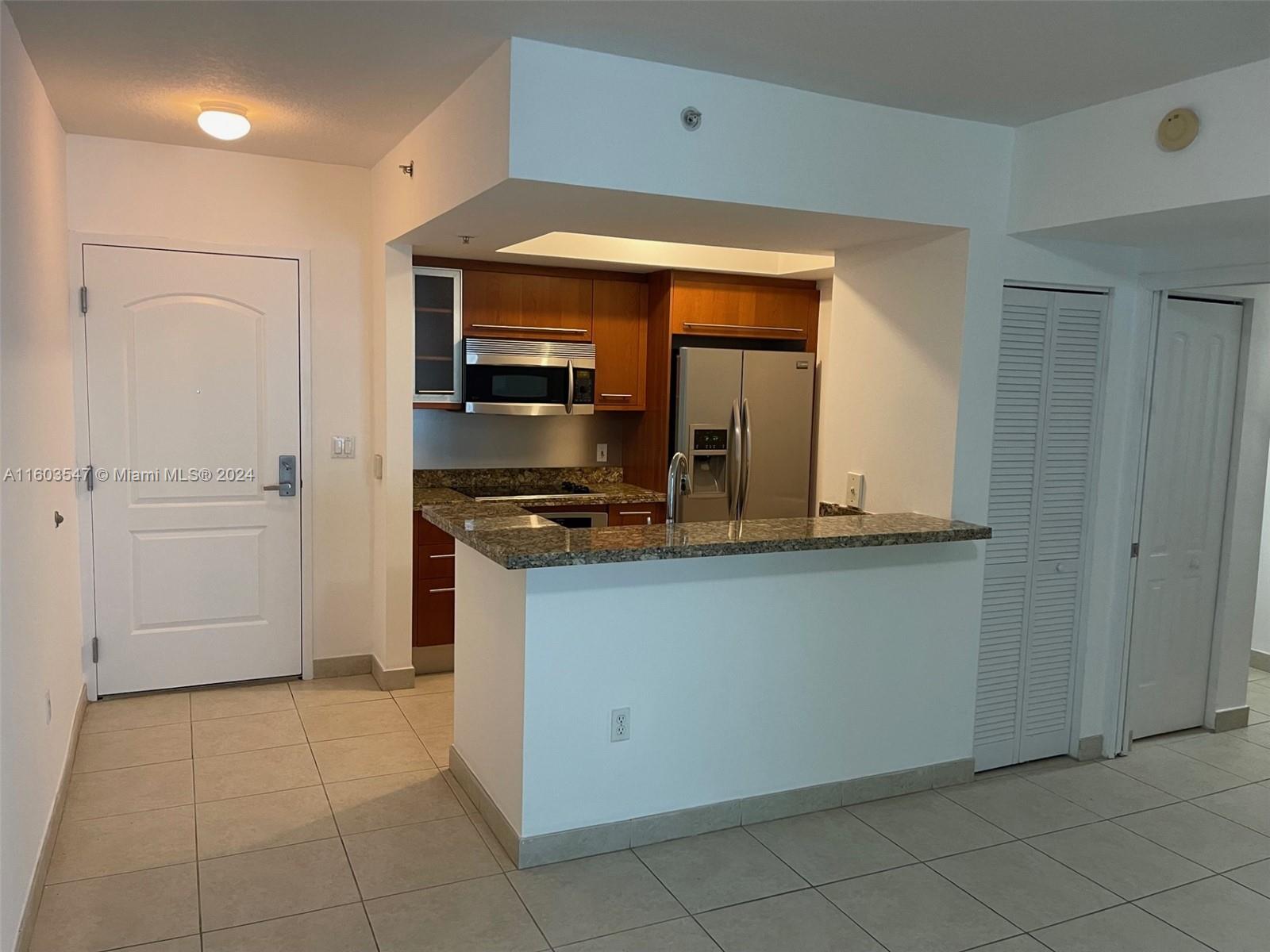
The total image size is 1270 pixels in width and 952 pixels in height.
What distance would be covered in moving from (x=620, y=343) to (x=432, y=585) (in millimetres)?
1738

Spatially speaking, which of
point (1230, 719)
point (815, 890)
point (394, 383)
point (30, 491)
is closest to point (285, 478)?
point (394, 383)

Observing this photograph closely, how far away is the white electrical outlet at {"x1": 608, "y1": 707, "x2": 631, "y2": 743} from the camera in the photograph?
2.92 meters

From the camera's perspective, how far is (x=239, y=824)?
10.1 feet

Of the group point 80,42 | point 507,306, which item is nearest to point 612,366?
point 507,306

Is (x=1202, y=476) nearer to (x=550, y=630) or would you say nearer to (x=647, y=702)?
(x=647, y=702)

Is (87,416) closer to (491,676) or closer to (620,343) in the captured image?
(491,676)

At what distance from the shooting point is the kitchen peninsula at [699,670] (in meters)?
2.82

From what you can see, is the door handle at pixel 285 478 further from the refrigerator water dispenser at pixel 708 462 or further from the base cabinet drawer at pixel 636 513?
the refrigerator water dispenser at pixel 708 462

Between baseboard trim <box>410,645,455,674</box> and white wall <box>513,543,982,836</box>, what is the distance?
1.28m

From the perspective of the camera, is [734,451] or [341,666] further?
[734,451]

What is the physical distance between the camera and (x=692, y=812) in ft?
10.0

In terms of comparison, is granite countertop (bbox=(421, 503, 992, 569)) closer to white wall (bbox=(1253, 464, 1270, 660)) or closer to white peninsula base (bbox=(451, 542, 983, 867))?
white peninsula base (bbox=(451, 542, 983, 867))

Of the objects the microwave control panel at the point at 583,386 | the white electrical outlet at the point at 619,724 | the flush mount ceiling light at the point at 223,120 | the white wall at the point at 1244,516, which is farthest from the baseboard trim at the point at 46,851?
the white wall at the point at 1244,516

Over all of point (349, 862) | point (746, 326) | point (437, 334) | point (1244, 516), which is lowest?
point (349, 862)
